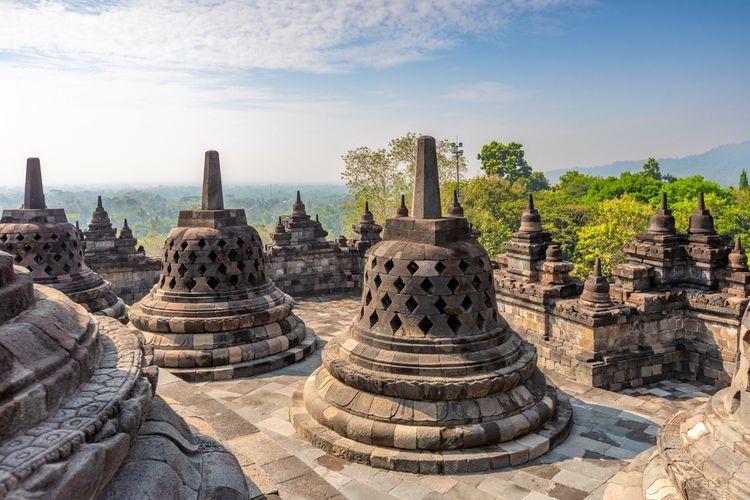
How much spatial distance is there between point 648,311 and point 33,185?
12.7m

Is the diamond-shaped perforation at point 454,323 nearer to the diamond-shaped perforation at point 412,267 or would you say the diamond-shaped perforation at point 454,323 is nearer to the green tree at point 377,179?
the diamond-shaped perforation at point 412,267

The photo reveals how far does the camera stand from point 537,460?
6.73 meters

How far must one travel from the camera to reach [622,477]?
5.00 m

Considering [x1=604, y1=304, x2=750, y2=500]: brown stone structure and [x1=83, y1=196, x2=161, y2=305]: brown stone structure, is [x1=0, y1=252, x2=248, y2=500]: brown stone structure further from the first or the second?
[x1=83, y1=196, x2=161, y2=305]: brown stone structure

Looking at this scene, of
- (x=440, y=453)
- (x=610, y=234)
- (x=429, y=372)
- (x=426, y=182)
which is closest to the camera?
(x=440, y=453)

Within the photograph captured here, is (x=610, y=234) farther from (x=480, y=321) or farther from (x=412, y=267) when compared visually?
(x=412, y=267)

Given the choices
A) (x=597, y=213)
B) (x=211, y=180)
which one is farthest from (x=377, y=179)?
(x=211, y=180)

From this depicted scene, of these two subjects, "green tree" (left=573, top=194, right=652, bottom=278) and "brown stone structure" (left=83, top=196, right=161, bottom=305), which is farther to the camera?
"green tree" (left=573, top=194, right=652, bottom=278)

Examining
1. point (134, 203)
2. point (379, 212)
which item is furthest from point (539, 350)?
point (134, 203)

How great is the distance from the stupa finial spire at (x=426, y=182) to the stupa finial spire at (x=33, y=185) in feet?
27.8

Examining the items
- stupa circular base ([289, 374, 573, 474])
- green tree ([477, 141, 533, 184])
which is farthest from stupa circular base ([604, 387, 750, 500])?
green tree ([477, 141, 533, 184])

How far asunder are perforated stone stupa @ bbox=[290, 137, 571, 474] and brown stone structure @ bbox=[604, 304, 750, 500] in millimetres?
2107

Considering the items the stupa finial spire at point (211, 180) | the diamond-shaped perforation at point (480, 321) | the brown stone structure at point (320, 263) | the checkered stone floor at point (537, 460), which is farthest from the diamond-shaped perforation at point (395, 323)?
the brown stone structure at point (320, 263)

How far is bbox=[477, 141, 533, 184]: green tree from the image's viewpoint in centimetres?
6588
